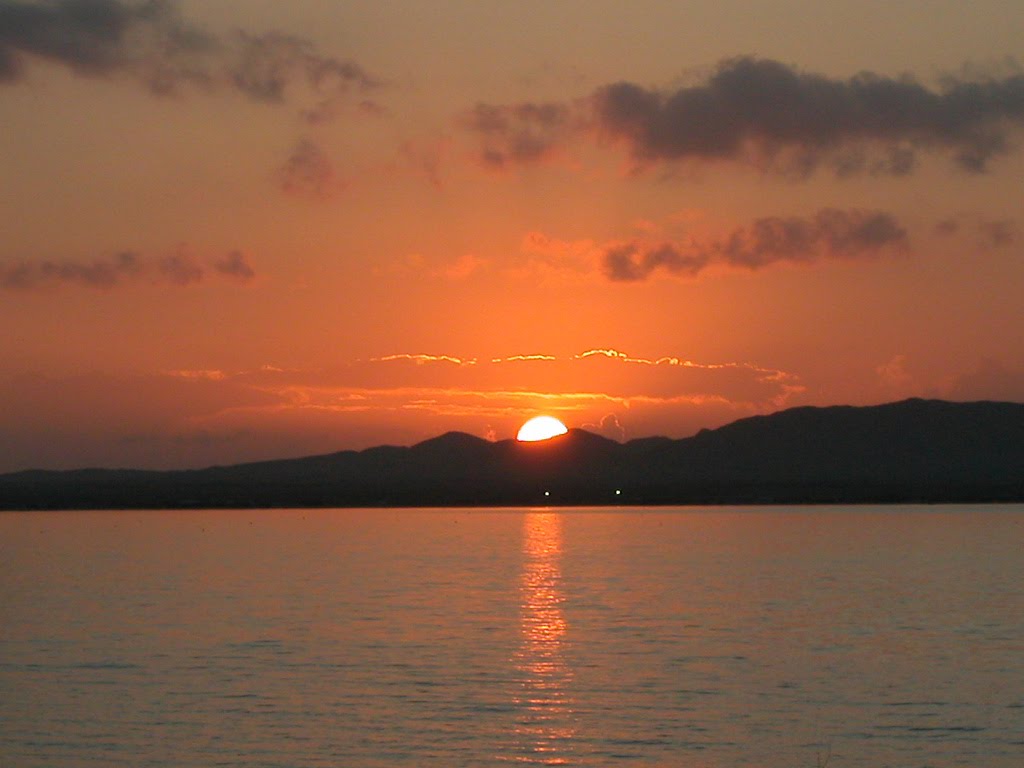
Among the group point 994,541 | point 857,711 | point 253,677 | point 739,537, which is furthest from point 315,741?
point 739,537

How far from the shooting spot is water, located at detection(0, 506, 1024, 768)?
29.1 meters

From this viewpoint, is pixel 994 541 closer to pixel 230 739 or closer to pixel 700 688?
pixel 700 688

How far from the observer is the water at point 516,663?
29.1 m

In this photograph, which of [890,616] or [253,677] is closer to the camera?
[253,677]

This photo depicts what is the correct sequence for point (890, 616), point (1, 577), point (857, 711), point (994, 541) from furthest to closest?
point (994, 541), point (1, 577), point (890, 616), point (857, 711)

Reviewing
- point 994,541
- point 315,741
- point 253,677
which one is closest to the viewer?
point 315,741

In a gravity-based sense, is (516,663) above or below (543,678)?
above

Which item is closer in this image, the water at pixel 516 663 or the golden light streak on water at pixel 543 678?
the golden light streak on water at pixel 543 678

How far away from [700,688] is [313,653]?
41.6 ft

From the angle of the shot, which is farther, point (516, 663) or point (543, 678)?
point (516, 663)

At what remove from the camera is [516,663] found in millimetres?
40188

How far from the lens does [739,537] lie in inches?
4916

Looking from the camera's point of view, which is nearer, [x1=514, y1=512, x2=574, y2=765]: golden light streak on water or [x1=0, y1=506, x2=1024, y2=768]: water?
[x1=514, y1=512, x2=574, y2=765]: golden light streak on water

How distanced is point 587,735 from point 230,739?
750 cm
